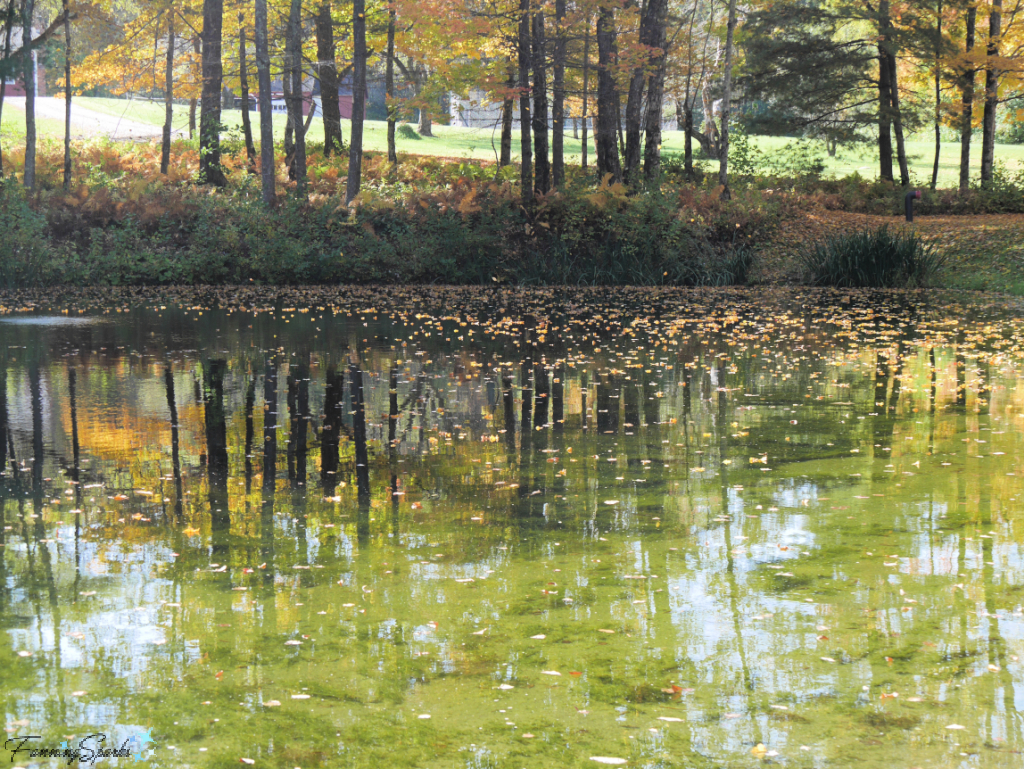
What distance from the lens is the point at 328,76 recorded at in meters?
29.1

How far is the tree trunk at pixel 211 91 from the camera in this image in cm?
2436

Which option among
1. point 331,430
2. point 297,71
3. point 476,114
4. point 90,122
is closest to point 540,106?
point 297,71

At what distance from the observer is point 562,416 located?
27.8 feet

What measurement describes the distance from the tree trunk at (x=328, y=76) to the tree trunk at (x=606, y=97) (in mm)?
6905

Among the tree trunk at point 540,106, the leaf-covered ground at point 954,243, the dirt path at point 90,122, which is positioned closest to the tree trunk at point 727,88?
the leaf-covered ground at point 954,243

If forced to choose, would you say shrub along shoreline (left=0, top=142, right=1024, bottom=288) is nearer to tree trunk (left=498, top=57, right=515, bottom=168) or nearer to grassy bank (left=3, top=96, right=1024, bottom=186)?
tree trunk (left=498, top=57, right=515, bottom=168)

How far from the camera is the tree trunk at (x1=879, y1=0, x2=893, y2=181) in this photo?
28.2 meters

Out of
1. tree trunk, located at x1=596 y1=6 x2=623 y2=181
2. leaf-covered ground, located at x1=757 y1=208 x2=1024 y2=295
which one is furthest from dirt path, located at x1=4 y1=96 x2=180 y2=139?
leaf-covered ground, located at x1=757 y1=208 x2=1024 y2=295

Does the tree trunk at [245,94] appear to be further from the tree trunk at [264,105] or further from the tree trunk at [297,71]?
the tree trunk at [264,105]

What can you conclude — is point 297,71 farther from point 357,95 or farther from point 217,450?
point 217,450

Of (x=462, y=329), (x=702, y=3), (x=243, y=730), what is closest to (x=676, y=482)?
(x=243, y=730)

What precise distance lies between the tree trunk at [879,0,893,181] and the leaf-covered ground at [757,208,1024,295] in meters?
4.56

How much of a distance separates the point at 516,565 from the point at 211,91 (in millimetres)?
22322

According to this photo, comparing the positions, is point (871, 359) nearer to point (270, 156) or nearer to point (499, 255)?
point (499, 255)
